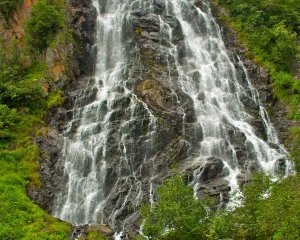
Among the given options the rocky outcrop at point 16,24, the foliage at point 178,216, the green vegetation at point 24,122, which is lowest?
the green vegetation at point 24,122

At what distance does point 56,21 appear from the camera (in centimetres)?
3031

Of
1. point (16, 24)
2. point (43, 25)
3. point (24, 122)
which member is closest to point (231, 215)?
point (24, 122)

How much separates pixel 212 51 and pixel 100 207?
20774 millimetres

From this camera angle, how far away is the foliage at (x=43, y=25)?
29422mm

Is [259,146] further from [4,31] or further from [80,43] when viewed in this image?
[4,31]

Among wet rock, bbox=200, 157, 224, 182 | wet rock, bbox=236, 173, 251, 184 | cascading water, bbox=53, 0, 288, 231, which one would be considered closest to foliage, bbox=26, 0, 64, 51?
cascading water, bbox=53, 0, 288, 231

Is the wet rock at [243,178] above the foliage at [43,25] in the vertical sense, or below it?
below

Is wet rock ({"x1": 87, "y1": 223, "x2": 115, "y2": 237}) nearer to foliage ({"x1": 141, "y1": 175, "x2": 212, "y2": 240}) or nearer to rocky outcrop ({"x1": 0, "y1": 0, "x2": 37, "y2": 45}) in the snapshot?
foliage ({"x1": 141, "y1": 175, "x2": 212, "y2": 240})

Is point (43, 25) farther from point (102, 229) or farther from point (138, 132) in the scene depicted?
point (102, 229)

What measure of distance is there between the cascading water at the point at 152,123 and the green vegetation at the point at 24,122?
2.30 meters

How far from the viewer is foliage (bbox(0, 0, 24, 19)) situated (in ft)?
97.6

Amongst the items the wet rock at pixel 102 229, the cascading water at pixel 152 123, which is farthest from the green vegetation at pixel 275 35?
the wet rock at pixel 102 229

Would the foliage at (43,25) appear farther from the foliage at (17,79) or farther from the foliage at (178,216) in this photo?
the foliage at (178,216)

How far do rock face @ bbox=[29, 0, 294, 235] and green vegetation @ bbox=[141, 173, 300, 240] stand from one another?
23.6ft
